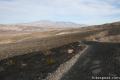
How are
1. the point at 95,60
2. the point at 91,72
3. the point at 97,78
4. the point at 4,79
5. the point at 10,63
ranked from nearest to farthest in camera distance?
the point at 97,78 < the point at 91,72 < the point at 4,79 < the point at 95,60 < the point at 10,63

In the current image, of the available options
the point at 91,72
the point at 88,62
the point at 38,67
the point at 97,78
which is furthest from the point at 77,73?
the point at 38,67

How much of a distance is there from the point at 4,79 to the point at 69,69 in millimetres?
7240

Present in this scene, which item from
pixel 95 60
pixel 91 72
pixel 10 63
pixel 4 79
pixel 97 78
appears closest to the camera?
pixel 97 78

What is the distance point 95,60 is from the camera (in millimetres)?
25406

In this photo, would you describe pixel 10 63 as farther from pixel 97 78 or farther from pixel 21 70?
pixel 97 78

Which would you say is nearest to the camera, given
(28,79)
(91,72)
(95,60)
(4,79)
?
(91,72)

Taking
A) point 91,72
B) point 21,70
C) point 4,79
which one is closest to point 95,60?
point 91,72

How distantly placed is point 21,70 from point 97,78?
36.0ft

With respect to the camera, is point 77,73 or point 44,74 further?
point 44,74

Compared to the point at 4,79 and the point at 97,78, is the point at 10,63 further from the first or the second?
the point at 97,78

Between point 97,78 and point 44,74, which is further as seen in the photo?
point 44,74

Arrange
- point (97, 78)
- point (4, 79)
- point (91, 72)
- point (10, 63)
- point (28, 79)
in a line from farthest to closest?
1. point (10, 63)
2. point (4, 79)
3. point (28, 79)
4. point (91, 72)
5. point (97, 78)

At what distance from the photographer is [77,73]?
20641mm

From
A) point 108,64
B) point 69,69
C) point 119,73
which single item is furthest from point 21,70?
point 119,73
